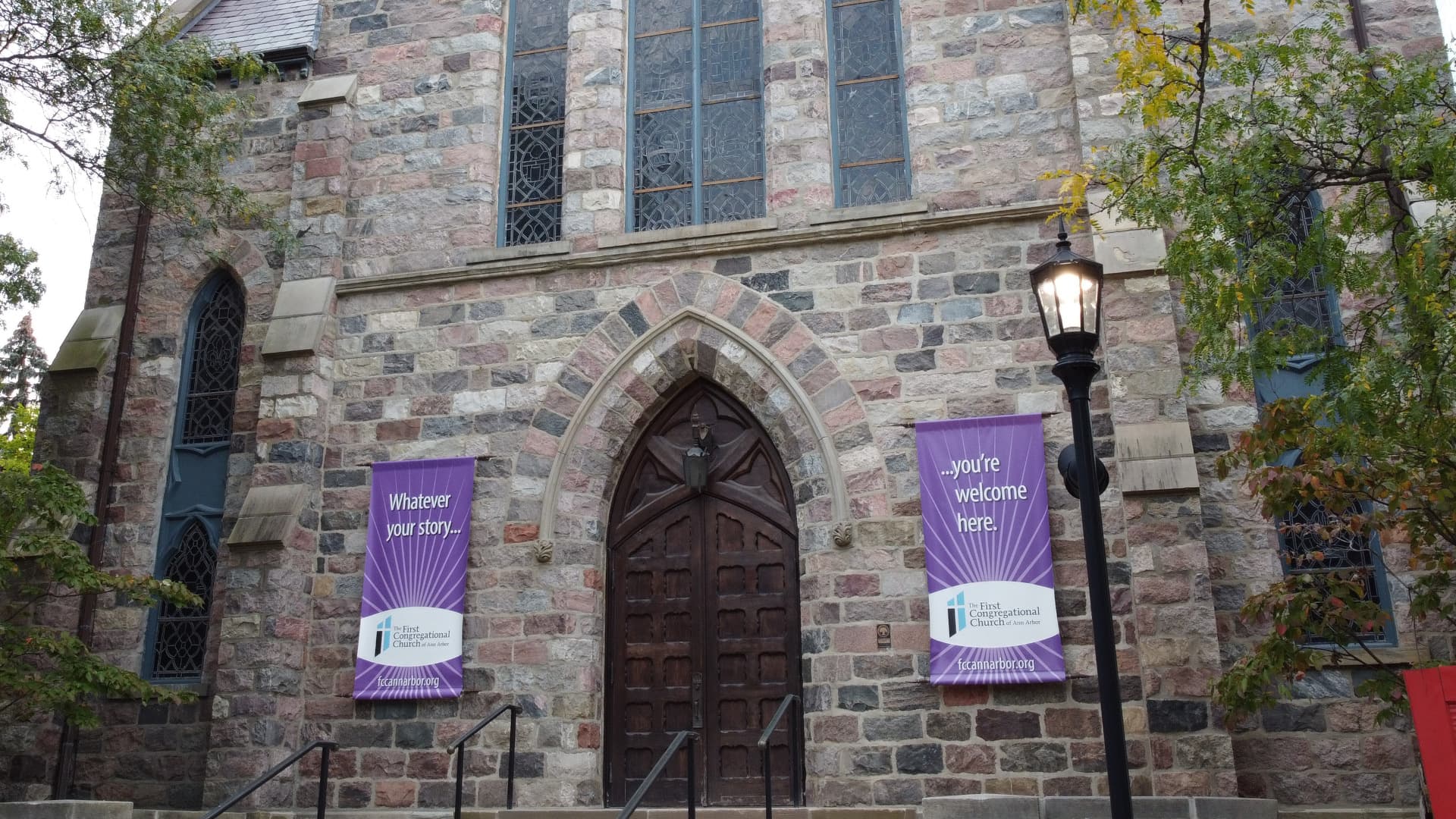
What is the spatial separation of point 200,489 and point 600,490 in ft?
12.7

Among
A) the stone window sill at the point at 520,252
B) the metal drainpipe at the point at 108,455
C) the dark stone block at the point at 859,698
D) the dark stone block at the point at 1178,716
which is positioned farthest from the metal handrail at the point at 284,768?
the dark stone block at the point at 1178,716

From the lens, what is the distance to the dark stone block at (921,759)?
8.70m

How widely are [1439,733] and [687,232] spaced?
21.2 feet

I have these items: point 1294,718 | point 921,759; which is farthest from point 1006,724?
point 1294,718

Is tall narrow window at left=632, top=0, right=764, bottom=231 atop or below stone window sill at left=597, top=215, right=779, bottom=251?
atop

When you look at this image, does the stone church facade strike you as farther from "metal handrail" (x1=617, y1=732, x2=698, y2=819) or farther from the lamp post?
the lamp post

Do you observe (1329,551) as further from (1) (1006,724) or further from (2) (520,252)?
(2) (520,252)

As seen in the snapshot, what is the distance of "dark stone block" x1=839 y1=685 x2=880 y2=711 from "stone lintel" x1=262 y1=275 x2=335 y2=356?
5.36m

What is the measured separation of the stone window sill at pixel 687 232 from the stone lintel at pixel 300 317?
2.50 metres

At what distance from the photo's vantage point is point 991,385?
30.8ft

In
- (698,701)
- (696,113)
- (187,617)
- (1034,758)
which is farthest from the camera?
(696,113)

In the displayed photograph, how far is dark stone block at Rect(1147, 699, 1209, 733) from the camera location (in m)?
8.09

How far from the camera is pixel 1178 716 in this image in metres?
8.13

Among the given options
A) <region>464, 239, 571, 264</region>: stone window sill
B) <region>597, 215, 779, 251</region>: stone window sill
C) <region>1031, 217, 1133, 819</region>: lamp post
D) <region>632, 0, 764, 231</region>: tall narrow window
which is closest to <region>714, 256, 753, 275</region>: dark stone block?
<region>597, 215, 779, 251</region>: stone window sill
